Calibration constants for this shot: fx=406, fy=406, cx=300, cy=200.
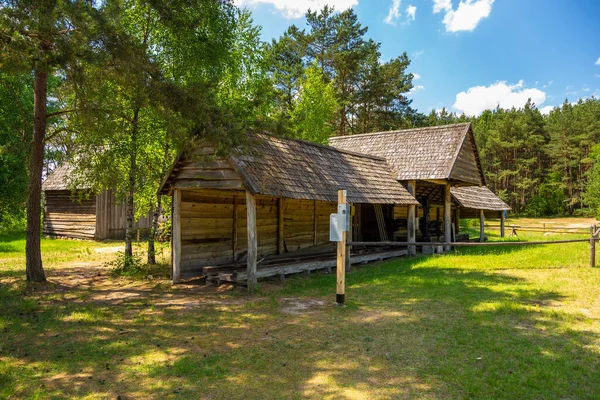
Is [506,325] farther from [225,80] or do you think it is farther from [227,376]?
[225,80]

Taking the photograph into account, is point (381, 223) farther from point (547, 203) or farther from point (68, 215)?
point (547, 203)

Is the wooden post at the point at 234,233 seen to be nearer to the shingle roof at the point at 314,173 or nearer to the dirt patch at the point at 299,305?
the shingle roof at the point at 314,173

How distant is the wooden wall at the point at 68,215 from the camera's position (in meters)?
22.4

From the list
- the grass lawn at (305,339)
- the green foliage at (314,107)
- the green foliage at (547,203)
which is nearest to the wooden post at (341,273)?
the grass lawn at (305,339)

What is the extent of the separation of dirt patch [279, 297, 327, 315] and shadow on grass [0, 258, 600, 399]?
7.5 inches

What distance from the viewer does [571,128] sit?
5528cm

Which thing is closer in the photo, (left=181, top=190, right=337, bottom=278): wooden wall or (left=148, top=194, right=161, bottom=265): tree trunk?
(left=181, top=190, right=337, bottom=278): wooden wall

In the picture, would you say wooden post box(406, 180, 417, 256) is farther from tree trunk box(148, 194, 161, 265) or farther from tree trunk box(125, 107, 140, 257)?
tree trunk box(125, 107, 140, 257)

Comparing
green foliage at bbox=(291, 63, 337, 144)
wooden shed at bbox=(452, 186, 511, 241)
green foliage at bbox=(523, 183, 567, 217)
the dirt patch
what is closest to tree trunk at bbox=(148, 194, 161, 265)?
the dirt patch

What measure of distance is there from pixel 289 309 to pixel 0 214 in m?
18.2

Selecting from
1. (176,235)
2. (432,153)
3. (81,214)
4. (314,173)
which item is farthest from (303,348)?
(81,214)

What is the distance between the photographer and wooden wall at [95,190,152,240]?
2209cm

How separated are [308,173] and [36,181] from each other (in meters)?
6.88

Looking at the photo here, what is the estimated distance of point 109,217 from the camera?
22.6 m
